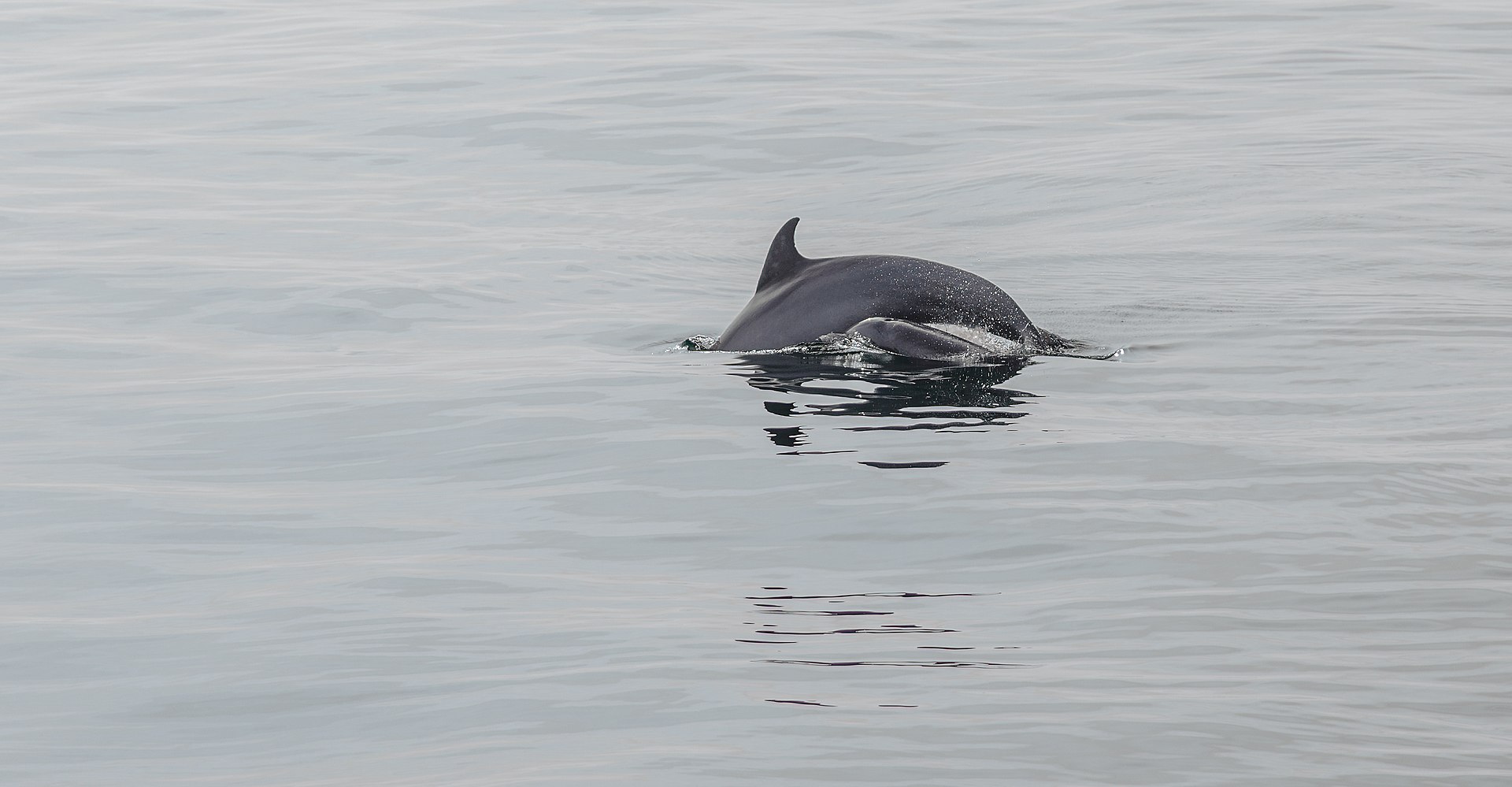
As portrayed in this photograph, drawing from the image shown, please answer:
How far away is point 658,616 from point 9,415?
590 centimetres

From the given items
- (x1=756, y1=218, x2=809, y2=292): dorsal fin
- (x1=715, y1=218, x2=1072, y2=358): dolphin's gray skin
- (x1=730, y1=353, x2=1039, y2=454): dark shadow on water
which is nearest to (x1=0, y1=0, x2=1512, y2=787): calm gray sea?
(x1=730, y1=353, x2=1039, y2=454): dark shadow on water

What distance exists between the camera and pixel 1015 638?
6.50 m

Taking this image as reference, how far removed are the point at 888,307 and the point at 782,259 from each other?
1109 millimetres

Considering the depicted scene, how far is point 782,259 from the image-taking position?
41.5 ft

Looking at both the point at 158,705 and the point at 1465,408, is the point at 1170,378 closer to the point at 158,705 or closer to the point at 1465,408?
the point at 1465,408

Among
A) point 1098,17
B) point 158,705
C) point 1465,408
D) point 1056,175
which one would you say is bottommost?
point 158,705

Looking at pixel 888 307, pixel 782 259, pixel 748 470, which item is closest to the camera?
pixel 748 470

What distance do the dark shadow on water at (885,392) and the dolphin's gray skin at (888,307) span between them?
211mm

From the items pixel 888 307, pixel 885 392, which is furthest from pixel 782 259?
pixel 885 392

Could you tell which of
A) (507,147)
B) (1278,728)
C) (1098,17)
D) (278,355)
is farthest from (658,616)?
(1098,17)

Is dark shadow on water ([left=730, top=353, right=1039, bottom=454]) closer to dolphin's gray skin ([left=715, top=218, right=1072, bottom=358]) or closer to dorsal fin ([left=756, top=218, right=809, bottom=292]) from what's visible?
dolphin's gray skin ([left=715, top=218, right=1072, bottom=358])

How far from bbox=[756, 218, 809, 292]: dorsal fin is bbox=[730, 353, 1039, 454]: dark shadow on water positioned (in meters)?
0.79

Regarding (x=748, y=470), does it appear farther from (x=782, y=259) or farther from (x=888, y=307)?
(x=782, y=259)

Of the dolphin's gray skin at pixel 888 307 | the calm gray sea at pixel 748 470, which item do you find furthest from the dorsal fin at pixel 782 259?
the calm gray sea at pixel 748 470
